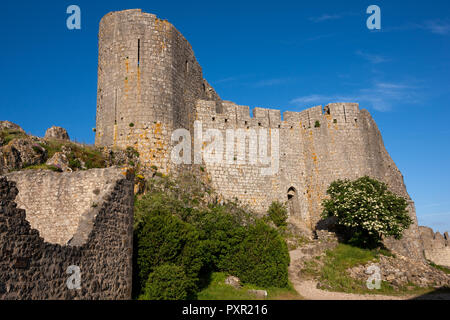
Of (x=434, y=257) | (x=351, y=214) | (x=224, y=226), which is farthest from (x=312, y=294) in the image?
(x=434, y=257)

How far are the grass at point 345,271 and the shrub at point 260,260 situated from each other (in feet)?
8.49

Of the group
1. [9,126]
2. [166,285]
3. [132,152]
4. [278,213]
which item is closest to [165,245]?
[166,285]

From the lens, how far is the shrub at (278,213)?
26.0 m

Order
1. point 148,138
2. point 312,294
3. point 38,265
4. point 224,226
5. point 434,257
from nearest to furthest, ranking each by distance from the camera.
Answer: point 38,265, point 312,294, point 224,226, point 148,138, point 434,257

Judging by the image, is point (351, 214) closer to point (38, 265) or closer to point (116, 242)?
point (116, 242)

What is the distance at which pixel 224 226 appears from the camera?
1738cm

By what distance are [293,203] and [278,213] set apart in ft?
11.1

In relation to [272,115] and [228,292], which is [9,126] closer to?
[228,292]

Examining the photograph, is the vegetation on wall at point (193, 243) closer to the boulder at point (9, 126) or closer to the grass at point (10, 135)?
the grass at point (10, 135)

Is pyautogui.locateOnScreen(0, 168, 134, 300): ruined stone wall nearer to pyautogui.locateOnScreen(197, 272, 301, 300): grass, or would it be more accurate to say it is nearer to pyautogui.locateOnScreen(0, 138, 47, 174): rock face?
pyautogui.locateOnScreen(0, 138, 47, 174): rock face

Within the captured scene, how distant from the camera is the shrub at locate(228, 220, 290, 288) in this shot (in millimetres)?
16297

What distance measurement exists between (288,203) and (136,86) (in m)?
13.9

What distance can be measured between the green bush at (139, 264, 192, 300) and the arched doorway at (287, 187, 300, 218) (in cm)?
1789

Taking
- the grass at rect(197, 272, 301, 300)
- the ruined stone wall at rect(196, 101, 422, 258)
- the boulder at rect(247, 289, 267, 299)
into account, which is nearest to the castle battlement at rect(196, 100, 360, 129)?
the ruined stone wall at rect(196, 101, 422, 258)
